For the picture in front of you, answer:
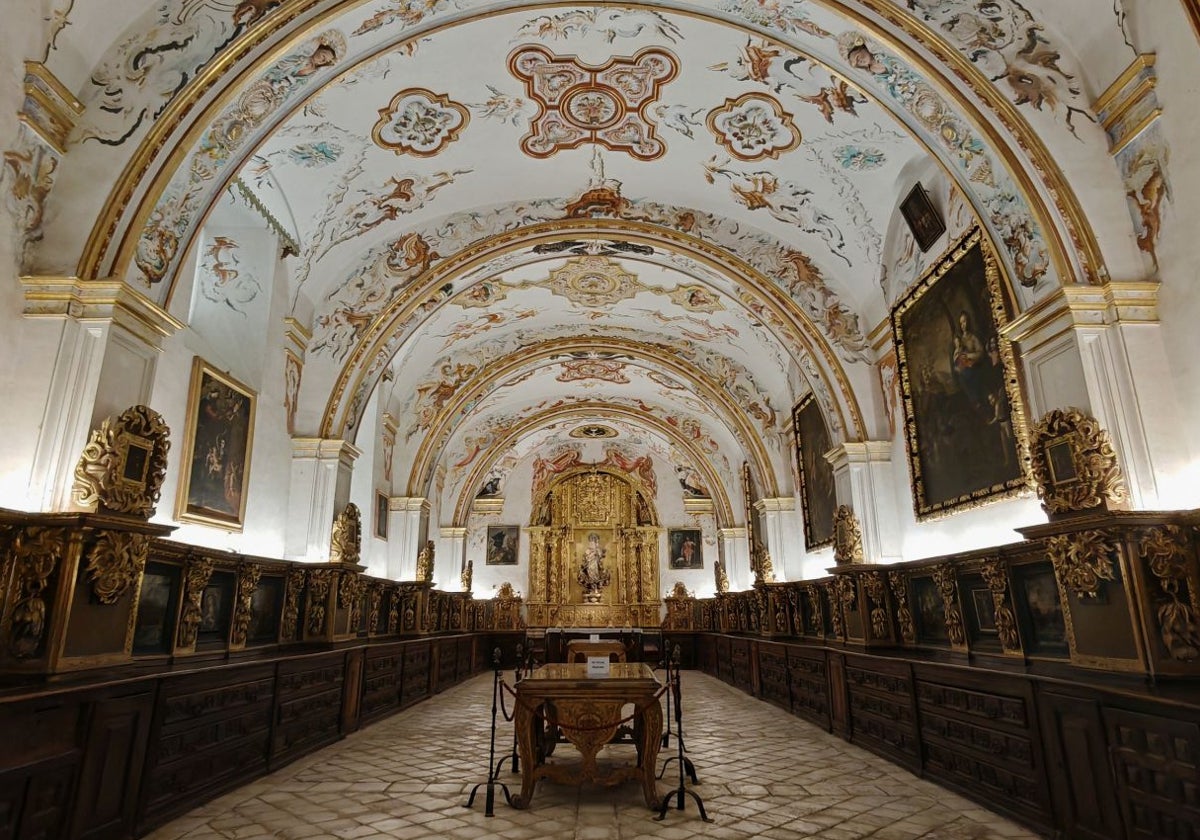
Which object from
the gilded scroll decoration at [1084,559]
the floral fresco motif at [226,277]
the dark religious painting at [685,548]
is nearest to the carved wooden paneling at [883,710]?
the gilded scroll decoration at [1084,559]

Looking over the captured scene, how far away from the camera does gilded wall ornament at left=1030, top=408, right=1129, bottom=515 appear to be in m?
5.14

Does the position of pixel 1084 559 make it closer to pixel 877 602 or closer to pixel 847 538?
pixel 877 602

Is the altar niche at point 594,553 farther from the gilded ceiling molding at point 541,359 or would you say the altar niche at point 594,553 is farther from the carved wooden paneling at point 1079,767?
the carved wooden paneling at point 1079,767

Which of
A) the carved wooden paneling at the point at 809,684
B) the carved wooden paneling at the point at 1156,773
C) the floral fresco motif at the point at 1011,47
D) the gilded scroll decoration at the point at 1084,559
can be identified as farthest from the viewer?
the carved wooden paneling at the point at 809,684

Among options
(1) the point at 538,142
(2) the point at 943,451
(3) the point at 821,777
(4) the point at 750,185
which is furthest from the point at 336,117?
(3) the point at 821,777

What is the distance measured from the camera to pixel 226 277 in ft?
30.0

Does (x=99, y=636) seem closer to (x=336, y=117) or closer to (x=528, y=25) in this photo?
(x=336, y=117)

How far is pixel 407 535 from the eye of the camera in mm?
16062

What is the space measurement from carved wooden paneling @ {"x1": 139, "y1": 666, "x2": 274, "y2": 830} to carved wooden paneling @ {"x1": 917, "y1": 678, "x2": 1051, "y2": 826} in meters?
6.61

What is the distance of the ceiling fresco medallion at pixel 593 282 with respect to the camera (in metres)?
13.4

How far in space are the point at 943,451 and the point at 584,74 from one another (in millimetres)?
6155

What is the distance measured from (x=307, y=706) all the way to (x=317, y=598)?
182cm

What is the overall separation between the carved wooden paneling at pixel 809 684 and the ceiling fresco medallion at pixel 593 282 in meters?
7.50

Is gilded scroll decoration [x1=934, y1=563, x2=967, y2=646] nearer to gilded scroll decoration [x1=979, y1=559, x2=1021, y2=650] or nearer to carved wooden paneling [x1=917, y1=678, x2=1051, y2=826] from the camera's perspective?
gilded scroll decoration [x1=979, y1=559, x2=1021, y2=650]
